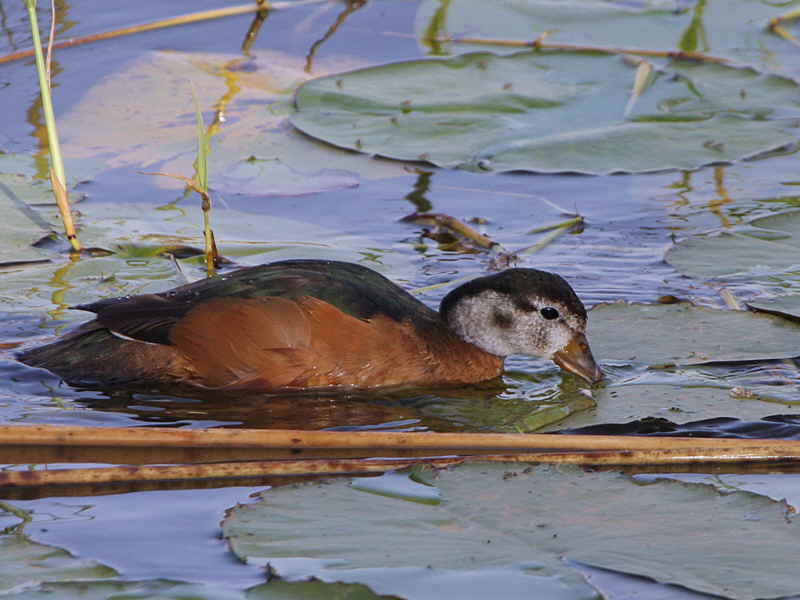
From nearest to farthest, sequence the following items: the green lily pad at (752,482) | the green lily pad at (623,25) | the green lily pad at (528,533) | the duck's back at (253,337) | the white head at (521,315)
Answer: the green lily pad at (528,533) < the green lily pad at (752,482) < the duck's back at (253,337) < the white head at (521,315) < the green lily pad at (623,25)

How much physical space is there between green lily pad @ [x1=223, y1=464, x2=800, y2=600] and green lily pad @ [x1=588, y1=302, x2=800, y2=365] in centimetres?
182

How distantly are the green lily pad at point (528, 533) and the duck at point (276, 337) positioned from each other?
1.77 m

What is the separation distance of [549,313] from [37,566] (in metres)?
3.42

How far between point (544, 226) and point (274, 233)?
69.8 inches

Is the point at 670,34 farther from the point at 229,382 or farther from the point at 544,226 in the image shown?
the point at 229,382

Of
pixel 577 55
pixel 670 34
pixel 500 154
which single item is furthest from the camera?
pixel 670 34

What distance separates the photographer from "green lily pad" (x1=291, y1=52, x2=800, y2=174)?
9.60m

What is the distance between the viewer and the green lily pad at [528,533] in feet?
13.9

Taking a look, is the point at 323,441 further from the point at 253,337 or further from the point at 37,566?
the point at 37,566

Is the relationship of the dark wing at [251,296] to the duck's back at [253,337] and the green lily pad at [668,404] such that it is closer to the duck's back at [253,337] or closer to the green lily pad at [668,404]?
the duck's back at [253,337]

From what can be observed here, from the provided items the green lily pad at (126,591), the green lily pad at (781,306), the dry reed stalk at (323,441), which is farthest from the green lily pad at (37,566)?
the green lily pad at (781,306)

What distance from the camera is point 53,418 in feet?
20.3

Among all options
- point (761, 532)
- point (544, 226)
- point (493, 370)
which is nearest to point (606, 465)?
point (761, 532)

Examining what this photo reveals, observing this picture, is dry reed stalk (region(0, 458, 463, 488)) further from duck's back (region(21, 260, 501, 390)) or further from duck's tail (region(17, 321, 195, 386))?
duck's tail (region(17, 321, 195, 386))
